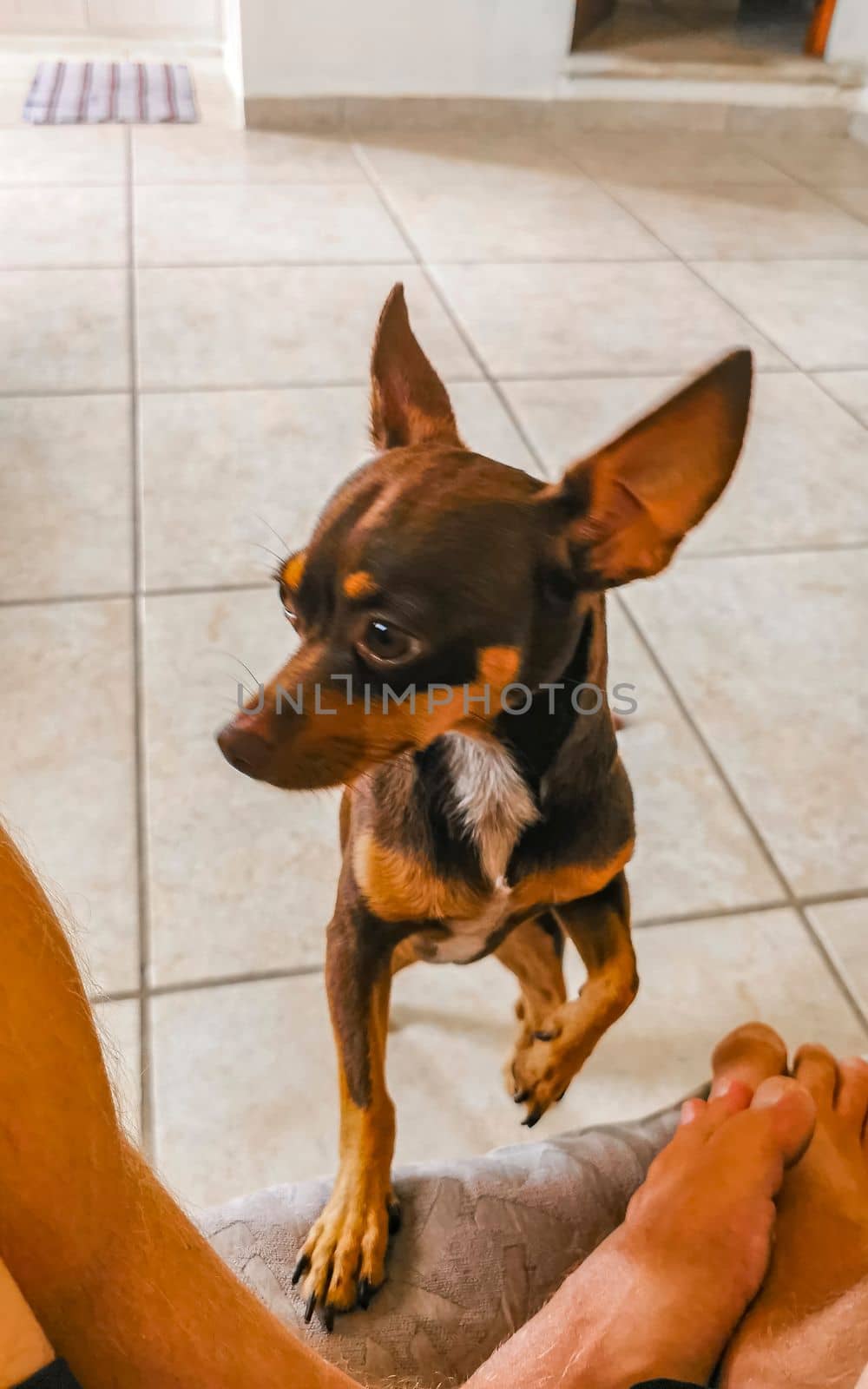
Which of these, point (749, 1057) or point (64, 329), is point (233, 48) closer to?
point (64, 329)

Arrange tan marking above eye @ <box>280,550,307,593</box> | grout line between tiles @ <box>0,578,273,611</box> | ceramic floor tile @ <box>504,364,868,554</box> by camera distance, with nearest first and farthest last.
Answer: tan marking above eye @ <box>280,550,307,593</box>
grout line between tiles @ <box>0,578,273,611</box>
ceramic floor tile @ <box>504,364,868,554</box>

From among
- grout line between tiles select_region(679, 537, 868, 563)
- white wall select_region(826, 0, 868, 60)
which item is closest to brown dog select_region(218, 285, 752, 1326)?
grout line between tiles select_region(679, 537, 868, 563)

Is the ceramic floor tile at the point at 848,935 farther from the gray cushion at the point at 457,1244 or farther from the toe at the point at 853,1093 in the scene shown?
the gray cushion at the point at 457,1244

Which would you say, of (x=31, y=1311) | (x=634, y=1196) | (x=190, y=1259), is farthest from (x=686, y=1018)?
(x=31, y=1311)

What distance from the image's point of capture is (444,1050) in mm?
1224

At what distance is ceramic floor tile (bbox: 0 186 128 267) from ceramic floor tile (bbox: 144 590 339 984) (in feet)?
4.74

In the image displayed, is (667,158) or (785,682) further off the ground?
(667,158)

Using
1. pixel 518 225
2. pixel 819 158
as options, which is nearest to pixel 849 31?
pixel 819 158

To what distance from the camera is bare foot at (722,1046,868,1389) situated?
80 centimetres

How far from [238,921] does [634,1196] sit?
56 cm

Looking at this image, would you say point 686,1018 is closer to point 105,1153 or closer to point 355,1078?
point 355,1078

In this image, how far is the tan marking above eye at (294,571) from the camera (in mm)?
844

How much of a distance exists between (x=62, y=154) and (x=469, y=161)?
1256mm

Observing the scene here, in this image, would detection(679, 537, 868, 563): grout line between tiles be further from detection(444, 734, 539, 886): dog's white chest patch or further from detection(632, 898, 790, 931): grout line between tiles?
detection(444, 734, 539, 886): dog's white chest patch
